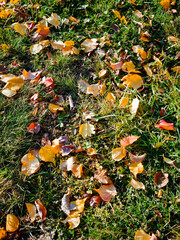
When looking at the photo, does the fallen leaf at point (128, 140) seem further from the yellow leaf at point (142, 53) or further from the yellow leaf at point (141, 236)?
the yellow leaf at point (142, 53)

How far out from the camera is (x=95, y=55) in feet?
8.70

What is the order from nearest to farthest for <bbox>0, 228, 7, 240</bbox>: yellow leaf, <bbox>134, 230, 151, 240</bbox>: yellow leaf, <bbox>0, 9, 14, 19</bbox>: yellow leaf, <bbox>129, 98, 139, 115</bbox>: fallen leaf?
<bbox>134, 230, 151, 240</bbox>: yellow leaf → <bbox>0, 228, 7, 240</bbox>: yellow leaf → <bbox>129, 98, 139, 115</bbox>: fallen leaf → <bbox>0, 9, 14, 19</bbox>: yellow leaf

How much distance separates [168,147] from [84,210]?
866mm

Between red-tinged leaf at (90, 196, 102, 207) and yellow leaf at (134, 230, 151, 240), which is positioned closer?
yellow leaf at (134, 230, 151, 240)

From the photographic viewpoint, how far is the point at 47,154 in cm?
205

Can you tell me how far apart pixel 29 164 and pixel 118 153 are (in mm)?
772

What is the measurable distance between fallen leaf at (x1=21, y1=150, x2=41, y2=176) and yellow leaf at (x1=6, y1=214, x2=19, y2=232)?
348mm

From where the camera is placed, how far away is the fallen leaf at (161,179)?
1834 mm

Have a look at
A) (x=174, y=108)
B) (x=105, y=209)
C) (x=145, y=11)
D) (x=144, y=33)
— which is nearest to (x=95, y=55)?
(x=144, y=33)

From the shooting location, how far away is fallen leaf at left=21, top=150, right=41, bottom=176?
2.01 metres

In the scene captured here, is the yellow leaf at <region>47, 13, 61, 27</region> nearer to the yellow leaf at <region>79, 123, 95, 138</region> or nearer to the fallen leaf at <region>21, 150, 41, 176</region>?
the yellow leaf at <region>79, 123, 95, 138</region>

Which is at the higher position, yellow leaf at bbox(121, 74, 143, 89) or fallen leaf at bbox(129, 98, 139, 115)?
yellow leaf at bbox(121, 74, 143, 89)

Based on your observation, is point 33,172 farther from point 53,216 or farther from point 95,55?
point 95,55

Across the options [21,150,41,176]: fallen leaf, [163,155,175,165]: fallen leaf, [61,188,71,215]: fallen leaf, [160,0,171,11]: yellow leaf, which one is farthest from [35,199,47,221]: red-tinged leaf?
[160,0,171,11]: yellow leaf
